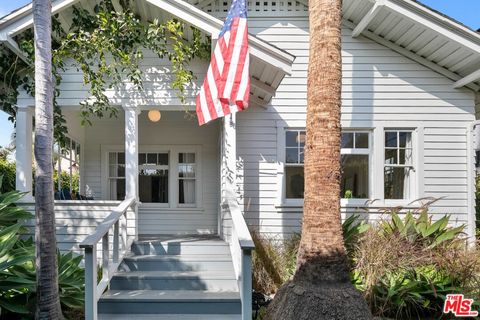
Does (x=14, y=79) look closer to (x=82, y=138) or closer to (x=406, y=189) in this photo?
(x=82, y=138)

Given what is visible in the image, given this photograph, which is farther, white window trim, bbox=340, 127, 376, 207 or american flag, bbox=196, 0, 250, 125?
white window trim, bbox=340, 127, 376, 207

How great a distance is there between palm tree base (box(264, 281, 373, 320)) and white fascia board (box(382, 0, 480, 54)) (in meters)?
5.13

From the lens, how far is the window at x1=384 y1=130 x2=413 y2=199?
803cm

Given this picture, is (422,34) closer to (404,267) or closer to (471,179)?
(471,179)

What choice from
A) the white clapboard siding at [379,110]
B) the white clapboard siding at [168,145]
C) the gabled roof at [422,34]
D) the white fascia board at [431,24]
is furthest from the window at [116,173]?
the white fascia board at [431,24]

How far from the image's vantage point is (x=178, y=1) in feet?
19.4

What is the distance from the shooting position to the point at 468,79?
7445mm

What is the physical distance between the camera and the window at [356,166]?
314 inches

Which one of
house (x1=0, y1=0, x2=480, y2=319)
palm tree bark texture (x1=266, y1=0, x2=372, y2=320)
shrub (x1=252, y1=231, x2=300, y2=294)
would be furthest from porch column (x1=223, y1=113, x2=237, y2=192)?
palm tree bark texture (x1=266, y1=0, x2=372, y2=320)

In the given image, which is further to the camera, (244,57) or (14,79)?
(14,79)

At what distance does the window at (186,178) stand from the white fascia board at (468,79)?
5.64 m

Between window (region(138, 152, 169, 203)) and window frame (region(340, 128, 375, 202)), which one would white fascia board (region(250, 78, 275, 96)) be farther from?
window (region(138, 152, 169, 203))

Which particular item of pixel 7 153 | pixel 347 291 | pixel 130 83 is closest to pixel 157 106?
pixel 130 83

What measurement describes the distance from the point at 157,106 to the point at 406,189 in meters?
5.21
